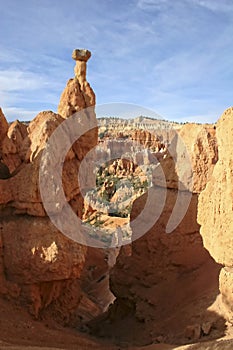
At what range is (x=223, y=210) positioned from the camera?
6062mm

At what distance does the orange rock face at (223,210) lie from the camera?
231 inches

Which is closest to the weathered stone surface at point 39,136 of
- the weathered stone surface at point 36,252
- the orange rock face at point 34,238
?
the orange rock face at point 34,238

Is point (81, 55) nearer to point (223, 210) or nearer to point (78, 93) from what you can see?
point (78, 93)

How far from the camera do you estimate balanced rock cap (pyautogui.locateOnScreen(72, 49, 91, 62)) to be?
11.2 m

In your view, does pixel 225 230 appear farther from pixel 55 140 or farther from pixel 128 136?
pixel 128 136

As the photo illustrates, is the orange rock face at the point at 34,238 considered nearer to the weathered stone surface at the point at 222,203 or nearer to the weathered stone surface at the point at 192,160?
the weathered stone surface at the point at 192,160

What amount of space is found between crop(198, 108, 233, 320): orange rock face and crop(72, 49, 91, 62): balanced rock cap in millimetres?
6277

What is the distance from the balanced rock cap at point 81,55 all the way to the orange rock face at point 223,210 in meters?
6.28

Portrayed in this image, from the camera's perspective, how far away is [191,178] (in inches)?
404

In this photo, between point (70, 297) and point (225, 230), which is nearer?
point (225, 230)

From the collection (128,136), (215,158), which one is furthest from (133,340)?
(128,136)

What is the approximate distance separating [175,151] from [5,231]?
5.40m

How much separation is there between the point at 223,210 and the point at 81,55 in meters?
7.28

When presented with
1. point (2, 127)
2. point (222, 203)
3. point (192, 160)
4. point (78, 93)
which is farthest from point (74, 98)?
point (222, 203)
